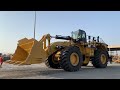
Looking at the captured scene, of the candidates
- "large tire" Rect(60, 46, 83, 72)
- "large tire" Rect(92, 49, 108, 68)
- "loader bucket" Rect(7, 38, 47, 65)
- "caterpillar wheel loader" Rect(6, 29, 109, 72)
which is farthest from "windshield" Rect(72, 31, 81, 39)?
"loader bucket" Rect(7, 38, 47, 65)

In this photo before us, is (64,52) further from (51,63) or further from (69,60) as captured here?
(51,63)

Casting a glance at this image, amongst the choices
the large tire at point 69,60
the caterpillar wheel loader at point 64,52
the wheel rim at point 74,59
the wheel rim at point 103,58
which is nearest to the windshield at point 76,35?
the caterpillar wheel loader at point 64,52

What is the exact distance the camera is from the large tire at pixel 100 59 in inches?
598

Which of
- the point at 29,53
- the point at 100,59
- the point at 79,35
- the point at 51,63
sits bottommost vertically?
the point at 51,63

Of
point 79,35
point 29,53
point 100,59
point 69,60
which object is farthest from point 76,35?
point 29,53

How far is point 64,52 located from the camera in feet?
39.8

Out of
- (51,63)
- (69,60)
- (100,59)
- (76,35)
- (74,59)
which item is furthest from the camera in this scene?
(100,59)

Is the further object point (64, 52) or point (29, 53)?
point (64, 52)

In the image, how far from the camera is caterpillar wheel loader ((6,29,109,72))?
1141 centimetres

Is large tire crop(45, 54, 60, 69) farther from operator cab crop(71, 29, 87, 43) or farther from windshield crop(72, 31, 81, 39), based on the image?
windshield crop(72, 31, 81, 39)

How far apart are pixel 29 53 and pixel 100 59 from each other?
5.83 m
